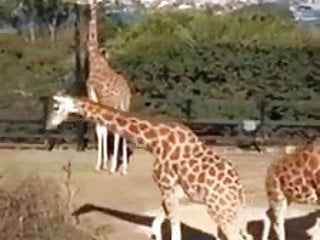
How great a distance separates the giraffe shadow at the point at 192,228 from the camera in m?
10.1

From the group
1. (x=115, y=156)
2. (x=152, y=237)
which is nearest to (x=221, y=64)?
(x=115, y=156)

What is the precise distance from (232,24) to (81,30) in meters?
2.26

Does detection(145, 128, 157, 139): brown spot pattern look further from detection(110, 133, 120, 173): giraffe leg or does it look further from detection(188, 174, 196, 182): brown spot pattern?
detection(110, 133, 120, 173): giraffe leg

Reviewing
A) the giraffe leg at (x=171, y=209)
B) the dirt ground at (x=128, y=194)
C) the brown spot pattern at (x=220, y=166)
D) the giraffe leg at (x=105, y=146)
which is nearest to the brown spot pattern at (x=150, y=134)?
the giraffe leg at (x=171, y=209)

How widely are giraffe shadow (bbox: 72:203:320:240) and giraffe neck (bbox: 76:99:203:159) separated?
3.09 feet

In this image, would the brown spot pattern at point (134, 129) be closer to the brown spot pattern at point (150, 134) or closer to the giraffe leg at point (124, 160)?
the brown spot pattern at point (150, 134)

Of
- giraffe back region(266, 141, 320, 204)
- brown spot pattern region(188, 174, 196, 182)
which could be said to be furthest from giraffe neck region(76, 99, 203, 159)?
giraffe back region(266, 141, 320, 204)

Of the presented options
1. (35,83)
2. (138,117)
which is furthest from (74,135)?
(138,117)

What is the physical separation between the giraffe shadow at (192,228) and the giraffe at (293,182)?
734 millimetres

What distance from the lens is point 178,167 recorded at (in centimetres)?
906

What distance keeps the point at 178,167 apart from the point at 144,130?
0.38 m

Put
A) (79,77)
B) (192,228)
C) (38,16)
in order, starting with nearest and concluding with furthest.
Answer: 1. (192,228)
2. (79,77)
3. (38,16)

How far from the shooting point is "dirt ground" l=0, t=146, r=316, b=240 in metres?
10.3

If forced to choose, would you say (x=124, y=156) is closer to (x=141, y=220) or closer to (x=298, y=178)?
(x=141, y=220)
